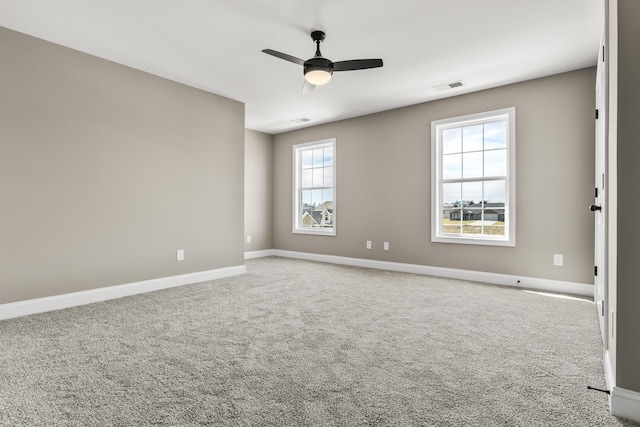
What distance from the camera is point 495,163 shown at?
454cm

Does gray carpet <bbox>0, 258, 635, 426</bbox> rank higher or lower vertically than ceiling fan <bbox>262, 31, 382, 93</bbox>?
lower

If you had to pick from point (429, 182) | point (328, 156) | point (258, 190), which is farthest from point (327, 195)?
point (429, 182)

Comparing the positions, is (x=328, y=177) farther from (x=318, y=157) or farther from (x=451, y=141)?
(x=451, y=141)

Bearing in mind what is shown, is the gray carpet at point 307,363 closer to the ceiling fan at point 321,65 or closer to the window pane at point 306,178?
the ceiling fan at point 321,65

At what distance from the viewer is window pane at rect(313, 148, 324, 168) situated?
21.7 ft

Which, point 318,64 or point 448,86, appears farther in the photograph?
point 448,86

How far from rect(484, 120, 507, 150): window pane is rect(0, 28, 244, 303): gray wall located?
3599 mm

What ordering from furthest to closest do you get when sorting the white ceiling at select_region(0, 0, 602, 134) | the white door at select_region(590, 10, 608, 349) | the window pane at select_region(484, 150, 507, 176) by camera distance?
the window pane at select_region(484, 150, 507, 176) < the white ceiling at select_region(0, 0, 602, 134) < the white door at select_region(590, 10, 608, 349)

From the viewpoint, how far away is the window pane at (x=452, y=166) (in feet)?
16.0

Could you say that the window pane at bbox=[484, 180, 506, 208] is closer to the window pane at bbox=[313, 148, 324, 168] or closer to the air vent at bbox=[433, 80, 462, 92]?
the air vent at bbox=[433, 80, 462, 92]

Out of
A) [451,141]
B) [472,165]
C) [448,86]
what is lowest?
[472,165]

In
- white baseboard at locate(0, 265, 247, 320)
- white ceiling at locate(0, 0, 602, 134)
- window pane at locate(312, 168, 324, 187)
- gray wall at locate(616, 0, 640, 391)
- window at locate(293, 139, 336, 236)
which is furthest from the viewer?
window pane at locate(312, 168, 324, 187)

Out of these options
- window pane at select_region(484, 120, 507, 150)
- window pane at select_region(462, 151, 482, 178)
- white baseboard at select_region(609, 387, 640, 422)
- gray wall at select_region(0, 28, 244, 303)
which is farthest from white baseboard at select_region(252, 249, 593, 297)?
white baseboard at select_region(609, 387, 640, 422)

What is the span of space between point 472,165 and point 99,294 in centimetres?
480
